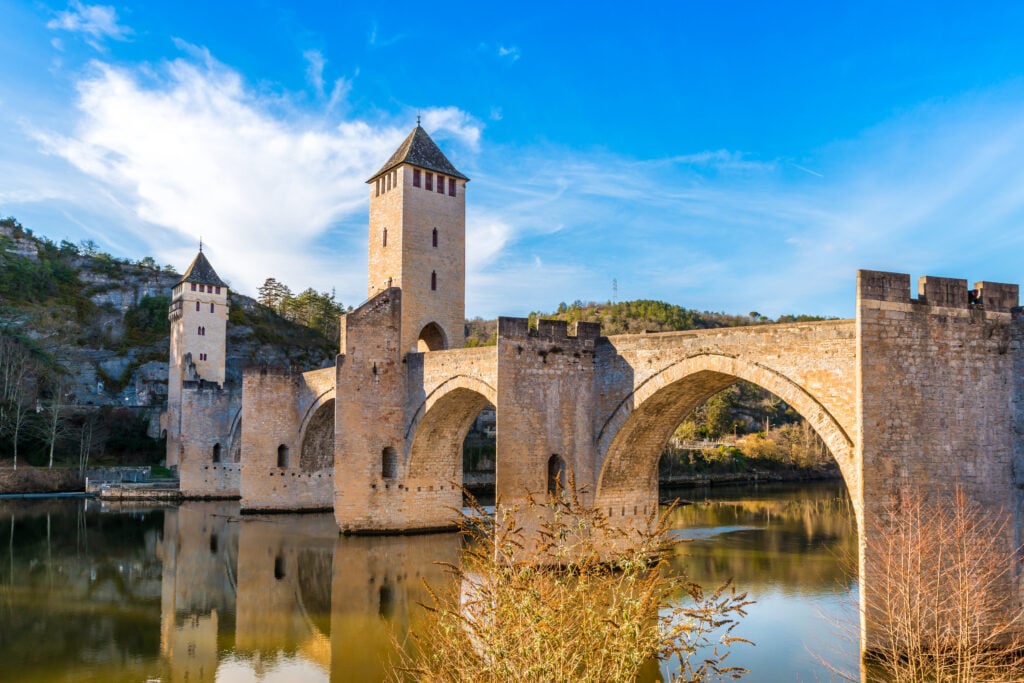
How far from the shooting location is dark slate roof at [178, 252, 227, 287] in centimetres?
4224

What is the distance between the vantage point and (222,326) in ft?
141

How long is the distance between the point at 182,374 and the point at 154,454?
14.3ft

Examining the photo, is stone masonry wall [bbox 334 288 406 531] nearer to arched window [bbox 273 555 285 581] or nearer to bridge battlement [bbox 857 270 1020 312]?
arched window [bbox 273 555 285 581]

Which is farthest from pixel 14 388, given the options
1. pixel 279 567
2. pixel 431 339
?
pixel 279 567

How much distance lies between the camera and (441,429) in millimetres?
21750

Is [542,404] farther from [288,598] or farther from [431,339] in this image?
[431,339]

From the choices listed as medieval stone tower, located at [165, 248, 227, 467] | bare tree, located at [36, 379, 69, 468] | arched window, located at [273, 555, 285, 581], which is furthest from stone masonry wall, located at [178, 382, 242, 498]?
arched window, located at [273, 555, 285, 581]

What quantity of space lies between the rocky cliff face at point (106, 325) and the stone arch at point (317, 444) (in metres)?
15.4

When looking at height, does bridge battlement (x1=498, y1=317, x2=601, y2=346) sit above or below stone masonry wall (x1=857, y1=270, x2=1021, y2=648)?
above

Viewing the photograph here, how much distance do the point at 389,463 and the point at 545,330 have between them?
300 inches

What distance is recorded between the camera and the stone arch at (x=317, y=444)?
2684 centimetres

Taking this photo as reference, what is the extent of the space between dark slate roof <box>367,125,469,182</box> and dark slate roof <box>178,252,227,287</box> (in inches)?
860

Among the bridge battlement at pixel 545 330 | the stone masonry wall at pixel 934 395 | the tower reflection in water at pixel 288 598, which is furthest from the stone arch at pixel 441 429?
the stone masonry wall at pixel 934 395

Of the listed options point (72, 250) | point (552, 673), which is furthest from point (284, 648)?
point (72, 250)
